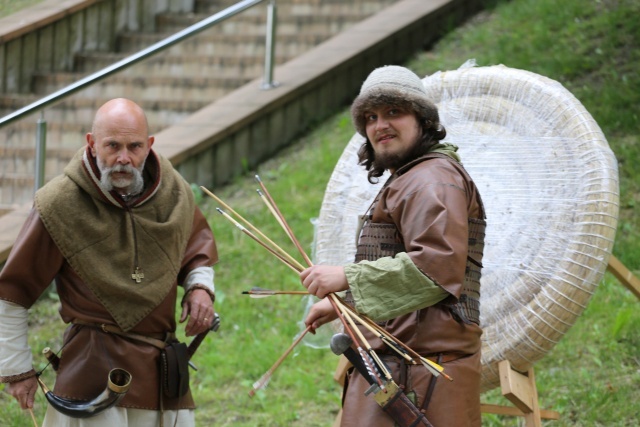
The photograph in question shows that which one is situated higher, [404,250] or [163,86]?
[404,250]

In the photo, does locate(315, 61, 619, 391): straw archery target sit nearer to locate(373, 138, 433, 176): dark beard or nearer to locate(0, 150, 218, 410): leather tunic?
locate(373, 138, 433, 176): dark beard

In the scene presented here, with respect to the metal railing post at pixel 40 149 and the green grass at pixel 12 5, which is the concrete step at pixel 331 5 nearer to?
the green grass at pixel 12 5

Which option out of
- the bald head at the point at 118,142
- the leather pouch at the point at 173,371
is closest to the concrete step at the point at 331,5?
the bald head at the point at 118,142

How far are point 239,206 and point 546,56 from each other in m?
2.74

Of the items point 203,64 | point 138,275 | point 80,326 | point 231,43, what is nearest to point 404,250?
point 138,275

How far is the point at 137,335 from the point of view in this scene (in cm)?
416

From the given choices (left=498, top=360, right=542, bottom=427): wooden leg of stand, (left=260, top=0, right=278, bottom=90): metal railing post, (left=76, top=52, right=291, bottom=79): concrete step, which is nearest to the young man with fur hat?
(left=498, top=360, right=542, bottom=427): wooden leg of stand

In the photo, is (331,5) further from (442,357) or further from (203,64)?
(442,357)

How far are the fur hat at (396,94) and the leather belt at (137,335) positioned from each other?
4.17 feet

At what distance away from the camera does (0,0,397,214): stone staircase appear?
280 inches

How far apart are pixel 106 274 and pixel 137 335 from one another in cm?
29

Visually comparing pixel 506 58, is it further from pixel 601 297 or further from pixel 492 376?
pixel 492 376

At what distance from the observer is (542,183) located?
4.38 metres

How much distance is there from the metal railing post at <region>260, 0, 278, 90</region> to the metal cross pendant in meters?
4.90
